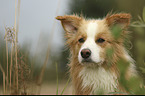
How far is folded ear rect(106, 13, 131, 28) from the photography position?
11.9 ft

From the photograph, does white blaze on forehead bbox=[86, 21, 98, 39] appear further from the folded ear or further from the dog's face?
the folded ear

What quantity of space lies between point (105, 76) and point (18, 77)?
1.62 metres

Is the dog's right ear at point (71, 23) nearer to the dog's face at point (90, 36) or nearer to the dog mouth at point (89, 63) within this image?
the dog's face at point (90, 36)

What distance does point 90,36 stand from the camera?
12.8 ft

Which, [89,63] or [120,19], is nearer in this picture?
[89,63]

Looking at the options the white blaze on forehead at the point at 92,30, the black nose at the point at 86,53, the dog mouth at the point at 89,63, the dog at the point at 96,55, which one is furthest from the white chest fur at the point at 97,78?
the white blaze on forehead at the point at 92,30

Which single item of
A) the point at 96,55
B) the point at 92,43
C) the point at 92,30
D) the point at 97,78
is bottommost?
the point at 97,78

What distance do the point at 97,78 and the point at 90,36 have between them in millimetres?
822

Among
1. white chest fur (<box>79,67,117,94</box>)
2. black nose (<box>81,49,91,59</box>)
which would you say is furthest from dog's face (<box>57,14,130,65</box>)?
white chest fur (<box>79,67,117,94</box>)

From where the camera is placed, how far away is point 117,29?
90 cm

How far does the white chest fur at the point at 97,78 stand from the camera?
3.79m

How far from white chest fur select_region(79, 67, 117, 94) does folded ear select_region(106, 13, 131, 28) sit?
3.04 feet

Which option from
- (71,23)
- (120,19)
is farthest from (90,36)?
(71,23)

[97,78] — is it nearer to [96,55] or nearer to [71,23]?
[96,55]
